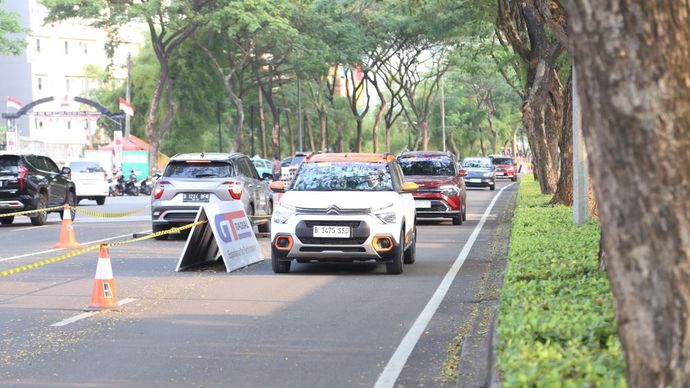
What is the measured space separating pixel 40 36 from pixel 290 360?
314ft

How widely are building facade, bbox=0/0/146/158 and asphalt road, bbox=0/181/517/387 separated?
7132 cm

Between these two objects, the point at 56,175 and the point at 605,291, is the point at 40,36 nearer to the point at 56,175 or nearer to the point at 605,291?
the point at 56,175

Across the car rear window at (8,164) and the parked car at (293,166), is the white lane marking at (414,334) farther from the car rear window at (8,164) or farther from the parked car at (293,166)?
the parked car at (293,166)

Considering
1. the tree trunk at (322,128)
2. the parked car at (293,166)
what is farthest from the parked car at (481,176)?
the tree trunk at (322,128)

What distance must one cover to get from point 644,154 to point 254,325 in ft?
21.9

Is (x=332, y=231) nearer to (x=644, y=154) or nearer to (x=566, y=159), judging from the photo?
(x=644, y=154)

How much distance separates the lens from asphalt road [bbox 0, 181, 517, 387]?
8742 millimetres

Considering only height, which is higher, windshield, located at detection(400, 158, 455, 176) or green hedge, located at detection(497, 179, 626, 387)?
windshield, located at detection(400, 158, 455, 176)

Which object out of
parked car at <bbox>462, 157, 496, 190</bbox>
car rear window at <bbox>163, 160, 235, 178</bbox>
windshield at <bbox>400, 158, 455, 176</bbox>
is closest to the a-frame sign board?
car rear window at <bbox>163, 160, 235, 178</bbox>

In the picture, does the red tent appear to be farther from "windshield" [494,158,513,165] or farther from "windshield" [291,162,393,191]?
"windshield" [291,162,393,191]

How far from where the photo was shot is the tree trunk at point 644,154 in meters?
5.03

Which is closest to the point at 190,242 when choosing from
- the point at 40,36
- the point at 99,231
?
the point at 99,231

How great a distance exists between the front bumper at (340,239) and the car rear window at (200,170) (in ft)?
23.8

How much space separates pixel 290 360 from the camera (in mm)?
9289
